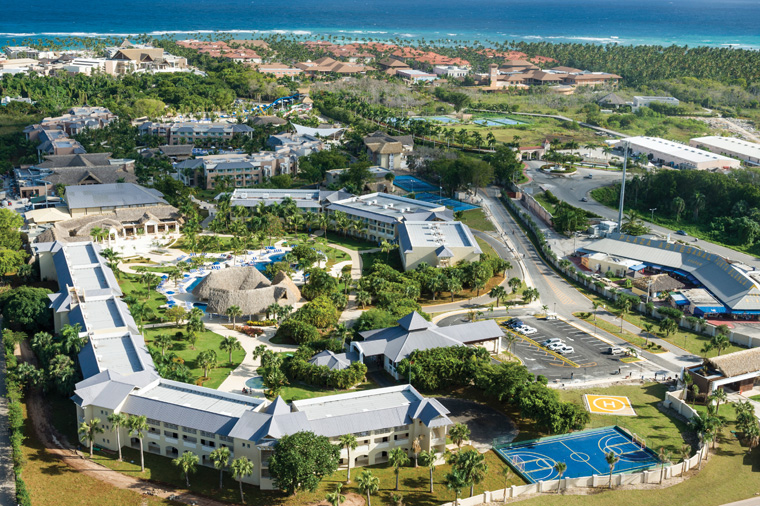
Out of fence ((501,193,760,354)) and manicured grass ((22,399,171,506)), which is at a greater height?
fence ((501,193,760,354))

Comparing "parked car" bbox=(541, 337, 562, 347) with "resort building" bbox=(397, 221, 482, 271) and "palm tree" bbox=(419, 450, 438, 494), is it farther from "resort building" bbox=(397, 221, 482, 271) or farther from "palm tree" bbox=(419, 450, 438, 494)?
"palm tree" bbox=(419, 450, 438, 494)

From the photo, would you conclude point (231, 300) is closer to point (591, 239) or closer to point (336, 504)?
point (336, 504)

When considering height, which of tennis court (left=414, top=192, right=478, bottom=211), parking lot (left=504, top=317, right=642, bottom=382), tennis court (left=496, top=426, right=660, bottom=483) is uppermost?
tennis court (left=414, top=192, right=478, bottom=211)

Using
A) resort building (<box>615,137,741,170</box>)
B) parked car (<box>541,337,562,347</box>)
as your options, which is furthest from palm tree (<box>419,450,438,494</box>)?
resort building (<box>615,137,741,170</box>)

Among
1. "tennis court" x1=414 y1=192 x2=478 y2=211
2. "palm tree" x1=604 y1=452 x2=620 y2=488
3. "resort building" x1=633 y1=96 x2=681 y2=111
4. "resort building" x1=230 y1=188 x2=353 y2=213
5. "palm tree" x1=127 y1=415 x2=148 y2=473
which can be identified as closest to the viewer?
Result: "palm tree" x1=604 y1=452 x2=620 y2=488

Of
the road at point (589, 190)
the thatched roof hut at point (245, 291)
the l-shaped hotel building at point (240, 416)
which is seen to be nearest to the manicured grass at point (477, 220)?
the road at point (589, 190)

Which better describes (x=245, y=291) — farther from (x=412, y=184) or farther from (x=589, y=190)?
(x=589, y=190)

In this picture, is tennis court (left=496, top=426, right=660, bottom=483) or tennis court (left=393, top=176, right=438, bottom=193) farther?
tennis court (left=393, top=176, right=438, bottom=193)
